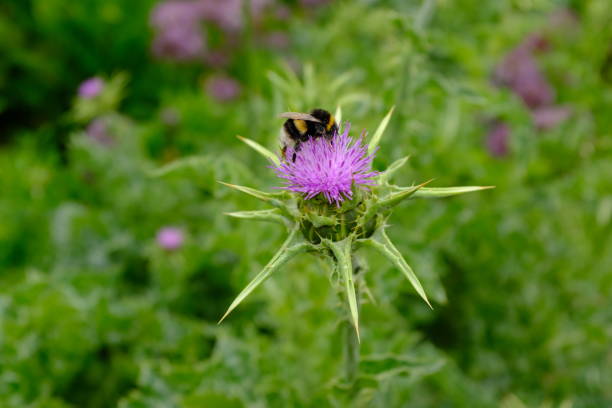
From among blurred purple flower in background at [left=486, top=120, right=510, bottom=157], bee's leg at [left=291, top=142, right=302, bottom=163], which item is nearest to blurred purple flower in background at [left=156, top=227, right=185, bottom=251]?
bee's leg at [left=291, top=142, right=302, bottom=163]

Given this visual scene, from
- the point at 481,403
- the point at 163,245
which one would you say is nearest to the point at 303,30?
the point at 163,245

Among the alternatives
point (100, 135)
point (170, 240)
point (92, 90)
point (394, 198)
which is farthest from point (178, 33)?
point (394, 198)

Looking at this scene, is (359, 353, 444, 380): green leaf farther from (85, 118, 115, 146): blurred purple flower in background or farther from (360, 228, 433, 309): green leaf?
(85, 118, 115, 146): blurred purple flower in background

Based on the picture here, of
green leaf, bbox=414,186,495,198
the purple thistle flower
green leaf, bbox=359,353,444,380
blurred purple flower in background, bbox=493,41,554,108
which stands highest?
blurred purple flower in background, bbox=493,41,554,108

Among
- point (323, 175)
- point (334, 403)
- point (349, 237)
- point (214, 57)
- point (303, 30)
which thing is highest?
point (214, 57)

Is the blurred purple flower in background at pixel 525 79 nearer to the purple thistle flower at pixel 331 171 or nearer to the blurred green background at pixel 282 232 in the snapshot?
the blurred green background at pixel 282 232

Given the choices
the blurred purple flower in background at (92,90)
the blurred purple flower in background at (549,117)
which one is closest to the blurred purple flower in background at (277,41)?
the blurred purple flower in background at (92,90)

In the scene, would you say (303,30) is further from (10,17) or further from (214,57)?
(10,17)

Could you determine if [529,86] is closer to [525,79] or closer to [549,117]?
[525,79]
